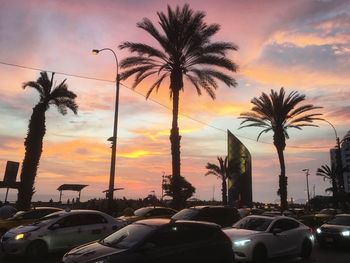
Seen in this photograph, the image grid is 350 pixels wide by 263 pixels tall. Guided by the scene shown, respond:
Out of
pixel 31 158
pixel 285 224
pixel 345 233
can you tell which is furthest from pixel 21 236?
pixel 31 158

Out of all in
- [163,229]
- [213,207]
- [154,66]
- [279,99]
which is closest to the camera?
[163,229]

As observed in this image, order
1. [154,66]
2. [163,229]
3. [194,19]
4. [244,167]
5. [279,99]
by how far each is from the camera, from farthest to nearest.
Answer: [244,167], [279,99], [154,66], [194,19], [163,229]

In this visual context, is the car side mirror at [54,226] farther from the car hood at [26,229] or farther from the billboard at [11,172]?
the billboard at [11,172]

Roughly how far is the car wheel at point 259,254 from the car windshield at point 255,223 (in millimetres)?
871

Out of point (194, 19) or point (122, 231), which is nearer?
point (122, 231)

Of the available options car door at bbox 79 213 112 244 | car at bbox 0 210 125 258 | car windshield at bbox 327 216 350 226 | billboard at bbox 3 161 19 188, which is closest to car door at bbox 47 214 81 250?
car at bbox 0 210 125 258

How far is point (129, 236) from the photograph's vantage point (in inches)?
372

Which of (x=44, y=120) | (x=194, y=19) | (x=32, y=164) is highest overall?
(x=194, y=19)

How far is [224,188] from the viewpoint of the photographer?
59.4 meters

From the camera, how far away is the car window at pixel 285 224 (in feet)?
48.6

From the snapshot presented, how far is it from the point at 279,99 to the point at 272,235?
29.2 metres

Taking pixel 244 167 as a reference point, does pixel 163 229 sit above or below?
below

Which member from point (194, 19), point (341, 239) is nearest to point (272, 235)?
point (341, 239)

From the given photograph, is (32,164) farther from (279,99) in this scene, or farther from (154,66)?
(279,99)
